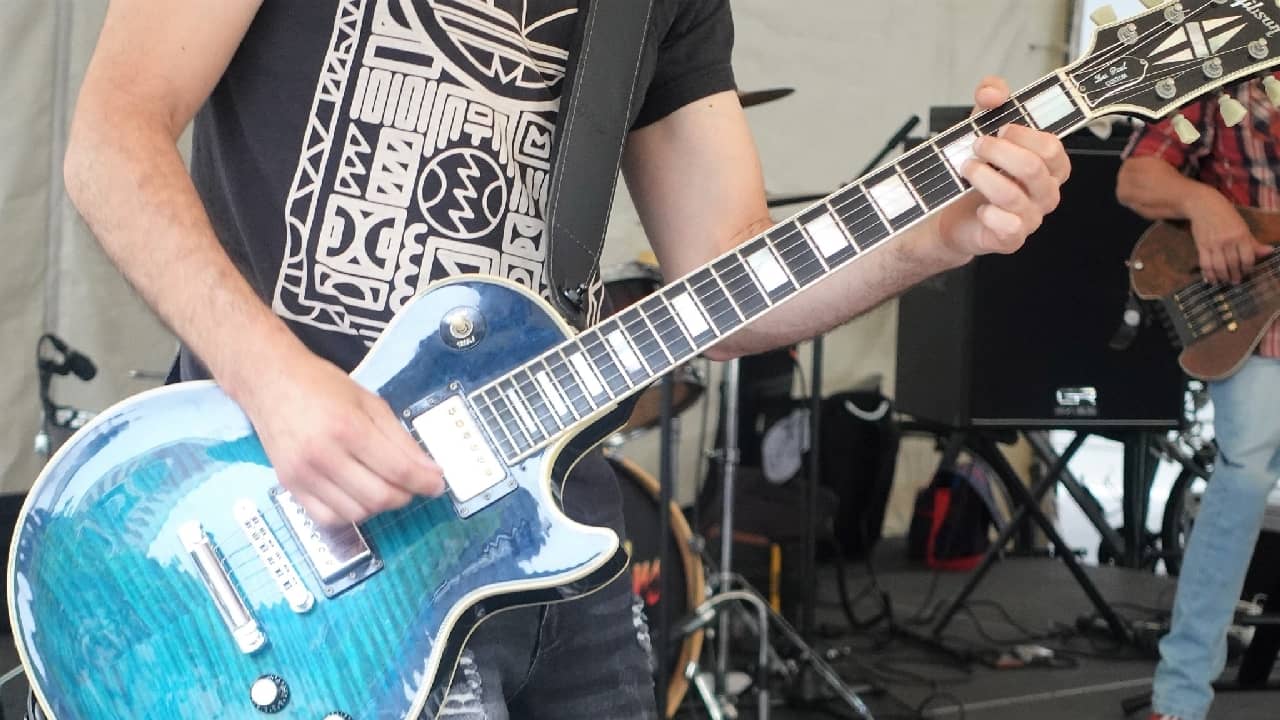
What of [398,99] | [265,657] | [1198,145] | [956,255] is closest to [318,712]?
[265,657]

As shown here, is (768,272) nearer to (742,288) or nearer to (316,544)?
(742,288)

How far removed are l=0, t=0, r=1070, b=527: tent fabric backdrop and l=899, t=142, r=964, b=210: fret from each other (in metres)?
2.67

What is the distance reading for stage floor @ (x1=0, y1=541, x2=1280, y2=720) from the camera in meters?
3.69

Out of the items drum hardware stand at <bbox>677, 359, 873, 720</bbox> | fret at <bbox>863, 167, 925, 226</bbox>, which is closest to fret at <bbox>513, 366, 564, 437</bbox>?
fret at <bbox>863, 167, 925, 226</bbox>

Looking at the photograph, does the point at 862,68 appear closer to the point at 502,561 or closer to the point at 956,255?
the point at 956,255

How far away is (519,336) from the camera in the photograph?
127 cm

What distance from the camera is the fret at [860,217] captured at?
1.37 metres

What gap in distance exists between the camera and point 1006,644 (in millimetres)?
4520

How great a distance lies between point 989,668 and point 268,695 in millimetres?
3560

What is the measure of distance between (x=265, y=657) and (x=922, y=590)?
4581mm

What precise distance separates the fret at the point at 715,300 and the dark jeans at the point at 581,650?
0.24 m

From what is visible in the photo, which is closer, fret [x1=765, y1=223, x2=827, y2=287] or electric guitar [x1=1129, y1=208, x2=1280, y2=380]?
fret [x1=765, y1=223, x2=827, y2=287]

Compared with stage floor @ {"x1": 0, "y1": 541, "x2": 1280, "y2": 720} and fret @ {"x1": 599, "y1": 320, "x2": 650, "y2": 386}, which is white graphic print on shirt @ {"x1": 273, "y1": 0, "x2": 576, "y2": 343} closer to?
fret @ {"x1": 599, "y1": 320, "x2": 650, "y2": 386}

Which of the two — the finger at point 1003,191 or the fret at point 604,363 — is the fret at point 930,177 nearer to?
the finger at point 1003,191
